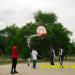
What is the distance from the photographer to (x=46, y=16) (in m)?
77.9

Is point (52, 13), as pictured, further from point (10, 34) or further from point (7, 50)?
point (10, 34)

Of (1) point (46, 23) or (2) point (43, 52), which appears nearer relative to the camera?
(2) point (43, 52)

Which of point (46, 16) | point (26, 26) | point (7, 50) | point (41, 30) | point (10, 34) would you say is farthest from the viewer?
point (10, 34)

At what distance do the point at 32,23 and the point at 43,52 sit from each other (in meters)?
8.55

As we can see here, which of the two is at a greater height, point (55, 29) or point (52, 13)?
point (52, 13)

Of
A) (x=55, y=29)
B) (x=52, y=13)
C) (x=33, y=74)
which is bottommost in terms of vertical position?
(x=33, y=74)

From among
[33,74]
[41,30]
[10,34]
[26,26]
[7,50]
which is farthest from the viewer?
[10,34]

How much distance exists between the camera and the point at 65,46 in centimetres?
7038

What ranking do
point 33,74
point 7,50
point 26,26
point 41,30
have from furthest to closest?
point 7,50 → point 26,26 → point 41,30 → point 33,74

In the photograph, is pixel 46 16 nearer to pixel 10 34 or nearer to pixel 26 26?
pixel 26 26

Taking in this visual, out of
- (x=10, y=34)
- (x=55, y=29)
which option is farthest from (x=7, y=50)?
(x=10, y=34)

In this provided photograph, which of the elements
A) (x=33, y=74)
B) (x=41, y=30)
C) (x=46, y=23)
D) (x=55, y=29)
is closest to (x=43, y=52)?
(x=55, y=29)

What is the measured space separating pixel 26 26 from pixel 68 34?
27.3 ft

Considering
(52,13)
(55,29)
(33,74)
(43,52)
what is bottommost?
(33,74)
